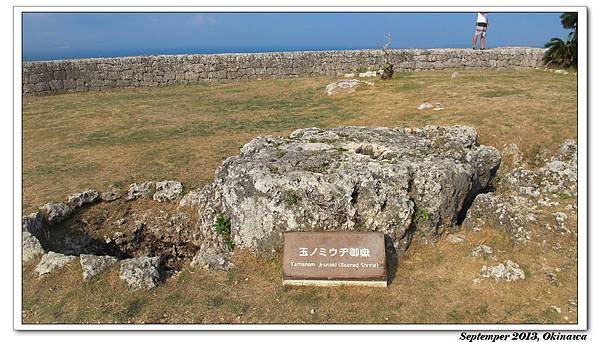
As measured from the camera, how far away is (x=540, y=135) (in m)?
12.4

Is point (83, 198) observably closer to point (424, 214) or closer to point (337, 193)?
point (337, 193)

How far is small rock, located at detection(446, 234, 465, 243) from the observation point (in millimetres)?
7837

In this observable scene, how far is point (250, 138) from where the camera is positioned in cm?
1474

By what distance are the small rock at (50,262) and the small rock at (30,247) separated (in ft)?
1.00

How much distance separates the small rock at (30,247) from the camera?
7.62 metres

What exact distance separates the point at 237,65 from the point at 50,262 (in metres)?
20.4

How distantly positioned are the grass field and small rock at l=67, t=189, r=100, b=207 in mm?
713

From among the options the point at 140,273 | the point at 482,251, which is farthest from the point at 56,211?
the point at 482,251

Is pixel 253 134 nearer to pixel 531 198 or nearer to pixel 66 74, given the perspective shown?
pixel 531 198

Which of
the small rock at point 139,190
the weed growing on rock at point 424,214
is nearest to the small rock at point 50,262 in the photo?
the small rock at point 139,190

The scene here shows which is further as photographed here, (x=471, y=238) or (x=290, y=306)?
(x=471, y=238)

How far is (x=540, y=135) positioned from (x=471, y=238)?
6.18 meters

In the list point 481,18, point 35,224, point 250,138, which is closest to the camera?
point 35,224
